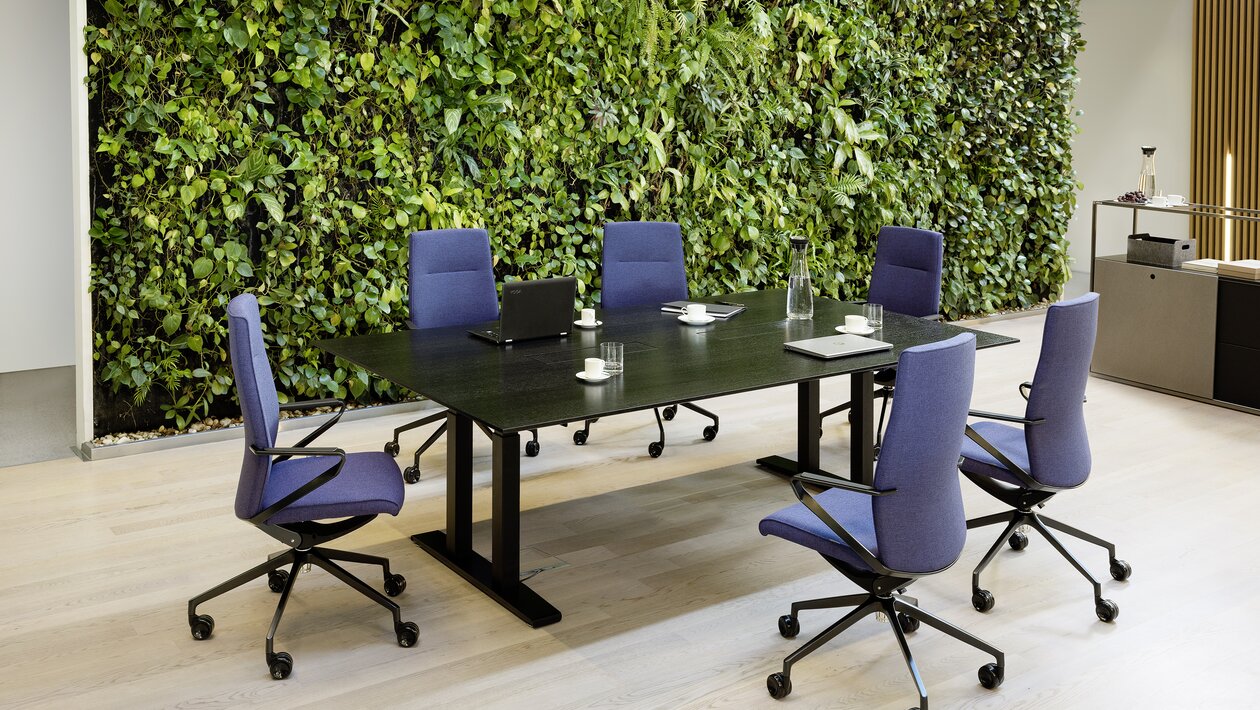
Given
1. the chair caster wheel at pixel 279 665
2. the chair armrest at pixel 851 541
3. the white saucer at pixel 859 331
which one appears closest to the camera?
the chair armrest at pixel 851 541

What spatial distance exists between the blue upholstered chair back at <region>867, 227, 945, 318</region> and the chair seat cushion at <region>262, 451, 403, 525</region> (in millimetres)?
2905

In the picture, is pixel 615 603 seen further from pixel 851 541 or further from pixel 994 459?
pixel 994 459

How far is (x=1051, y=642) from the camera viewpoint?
132 inches

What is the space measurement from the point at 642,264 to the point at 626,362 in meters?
1.72

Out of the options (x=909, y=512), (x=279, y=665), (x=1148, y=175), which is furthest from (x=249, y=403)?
(x=1148, y=175)

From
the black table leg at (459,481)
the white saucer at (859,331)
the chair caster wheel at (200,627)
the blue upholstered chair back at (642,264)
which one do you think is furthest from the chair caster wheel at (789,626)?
the blue upholstered chair back at (642,264)

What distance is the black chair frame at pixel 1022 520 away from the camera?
349 centimetres

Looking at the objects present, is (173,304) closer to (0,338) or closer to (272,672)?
(0,338)

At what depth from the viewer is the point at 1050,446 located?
3.51m

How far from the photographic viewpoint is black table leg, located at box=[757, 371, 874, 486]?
14.3 feet

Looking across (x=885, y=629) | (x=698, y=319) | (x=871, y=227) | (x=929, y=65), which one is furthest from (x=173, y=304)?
(x=929, y=65)

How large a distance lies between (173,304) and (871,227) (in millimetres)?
4602

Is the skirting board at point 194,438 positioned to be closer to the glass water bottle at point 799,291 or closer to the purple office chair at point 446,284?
the purple office chair at point 446,284

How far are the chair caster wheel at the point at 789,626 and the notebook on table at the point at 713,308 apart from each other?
1.59 meters
